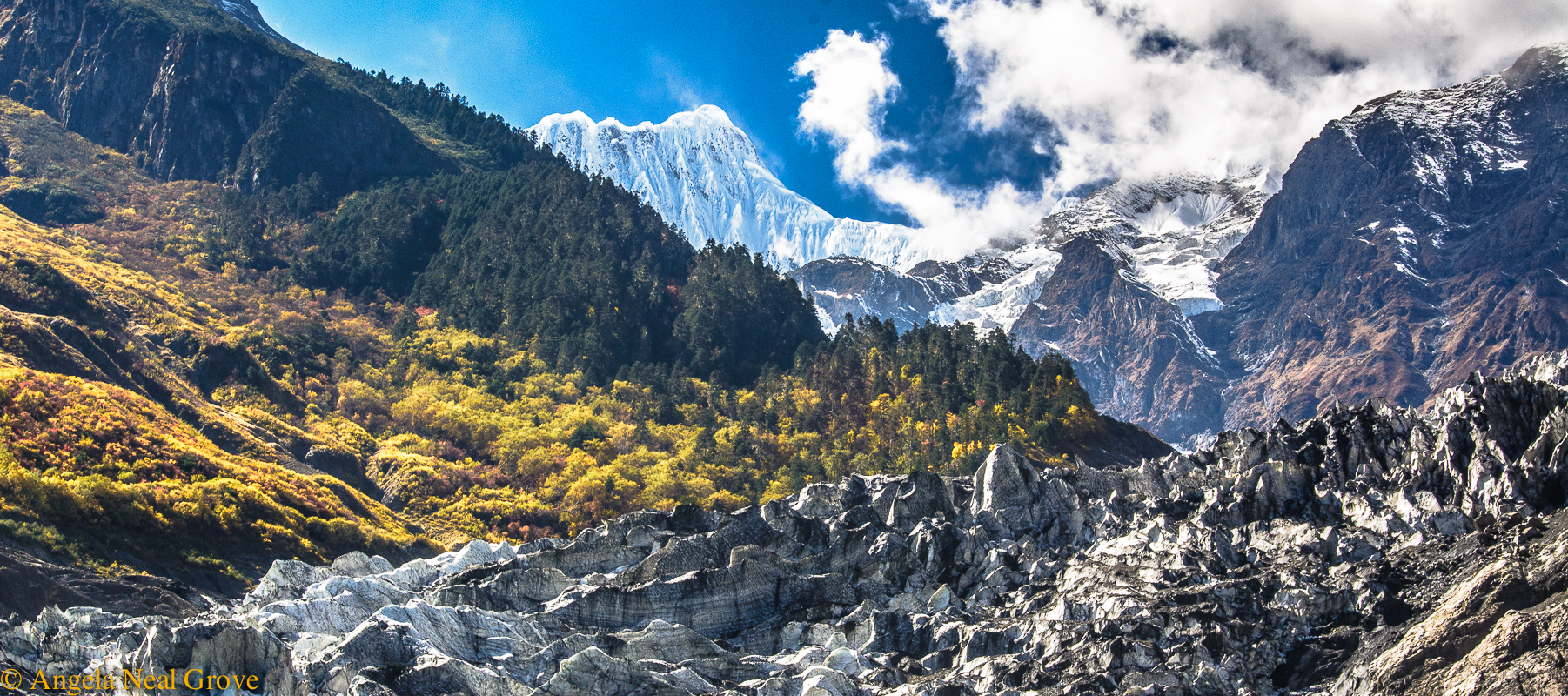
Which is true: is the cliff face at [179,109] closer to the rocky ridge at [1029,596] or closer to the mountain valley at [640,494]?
the mountain valley at [640,494]

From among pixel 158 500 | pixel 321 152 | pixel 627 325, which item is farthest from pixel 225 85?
pixel 158 500

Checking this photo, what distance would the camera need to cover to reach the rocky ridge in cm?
2973

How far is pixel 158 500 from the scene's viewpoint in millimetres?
63375

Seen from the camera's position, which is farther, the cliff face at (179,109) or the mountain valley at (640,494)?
the cliff face at (179,109)

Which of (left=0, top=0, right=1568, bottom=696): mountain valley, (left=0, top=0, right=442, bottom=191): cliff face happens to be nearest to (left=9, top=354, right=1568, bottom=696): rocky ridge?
Result: (left=0, top=0, right=1568, bottom=696): mountain valley

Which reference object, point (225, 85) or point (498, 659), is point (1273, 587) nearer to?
point (498, 659)

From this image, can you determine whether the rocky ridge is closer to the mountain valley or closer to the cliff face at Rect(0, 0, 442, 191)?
the mountain valley

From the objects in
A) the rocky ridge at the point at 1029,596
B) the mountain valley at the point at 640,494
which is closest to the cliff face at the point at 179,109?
the mountain valley at the point at 640,494

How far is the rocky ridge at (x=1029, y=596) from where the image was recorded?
29734mm

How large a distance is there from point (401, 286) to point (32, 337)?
77862 millimetres

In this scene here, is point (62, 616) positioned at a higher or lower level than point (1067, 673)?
lower

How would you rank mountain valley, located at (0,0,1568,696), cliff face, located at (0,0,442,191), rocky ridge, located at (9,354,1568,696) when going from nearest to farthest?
rocky ridge, located at (9,354,1568,696)
mountain valley, located at (0,0,1568,696)
cliff face, located at (0,0,442,191)

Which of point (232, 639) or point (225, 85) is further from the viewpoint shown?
point (225, 85)

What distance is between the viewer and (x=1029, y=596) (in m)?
43.7
